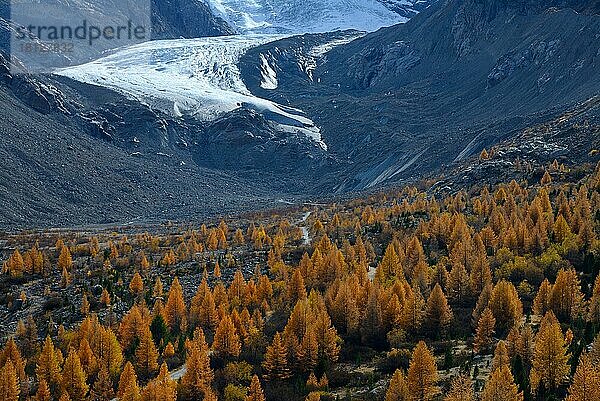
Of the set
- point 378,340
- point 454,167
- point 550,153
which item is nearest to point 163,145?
point 454,167

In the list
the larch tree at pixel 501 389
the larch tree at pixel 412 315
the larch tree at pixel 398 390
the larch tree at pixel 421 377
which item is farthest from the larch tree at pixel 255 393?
the larch tree at pixel 412 315

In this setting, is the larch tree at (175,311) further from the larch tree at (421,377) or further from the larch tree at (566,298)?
the larch tree at (566,298)

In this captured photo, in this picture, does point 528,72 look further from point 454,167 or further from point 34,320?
point 34,320

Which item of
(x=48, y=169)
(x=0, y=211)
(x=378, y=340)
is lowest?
(x=378, y=340)

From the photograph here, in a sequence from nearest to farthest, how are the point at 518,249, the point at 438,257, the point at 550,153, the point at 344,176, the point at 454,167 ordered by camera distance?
1. the point at 518,249
2. the point at 438,257
3. the point at 550,153
4. the point at 454,167
5. the point at 344,176

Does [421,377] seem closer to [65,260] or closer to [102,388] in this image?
[102,388]

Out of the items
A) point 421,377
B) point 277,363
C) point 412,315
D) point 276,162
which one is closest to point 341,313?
point 412,315
